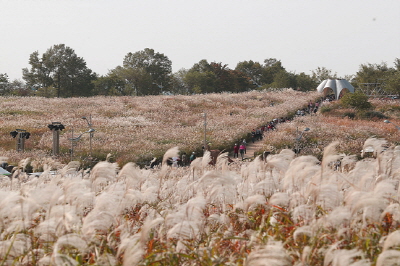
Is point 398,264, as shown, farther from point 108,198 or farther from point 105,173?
point 105,173

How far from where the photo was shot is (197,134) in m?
37.2

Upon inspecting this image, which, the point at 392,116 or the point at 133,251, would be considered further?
the point at 392,116

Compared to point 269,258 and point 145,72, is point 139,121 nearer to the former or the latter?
point 145,72

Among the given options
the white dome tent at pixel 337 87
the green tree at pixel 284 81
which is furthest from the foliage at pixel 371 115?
the green tree at pixel 284 81

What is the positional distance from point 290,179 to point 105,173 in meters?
2.00

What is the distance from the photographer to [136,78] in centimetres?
8306

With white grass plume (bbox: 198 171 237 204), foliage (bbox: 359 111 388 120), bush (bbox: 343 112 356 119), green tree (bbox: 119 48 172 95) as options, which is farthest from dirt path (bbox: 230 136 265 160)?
green tree (bbox: 119 48 172 95)

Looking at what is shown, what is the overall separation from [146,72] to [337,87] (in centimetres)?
3666

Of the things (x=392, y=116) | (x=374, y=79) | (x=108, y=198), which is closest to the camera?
(x=108, y=198)

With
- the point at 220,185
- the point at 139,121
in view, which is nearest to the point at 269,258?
the point at 220,185

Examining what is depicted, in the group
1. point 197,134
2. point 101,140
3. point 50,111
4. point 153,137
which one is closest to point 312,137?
point 197,134

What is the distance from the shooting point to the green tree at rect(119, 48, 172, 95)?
83062mm

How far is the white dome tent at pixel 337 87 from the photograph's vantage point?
66688mm

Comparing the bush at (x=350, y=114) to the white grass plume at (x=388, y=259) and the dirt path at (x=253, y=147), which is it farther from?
the white grass plume at (x=388, y=259)
